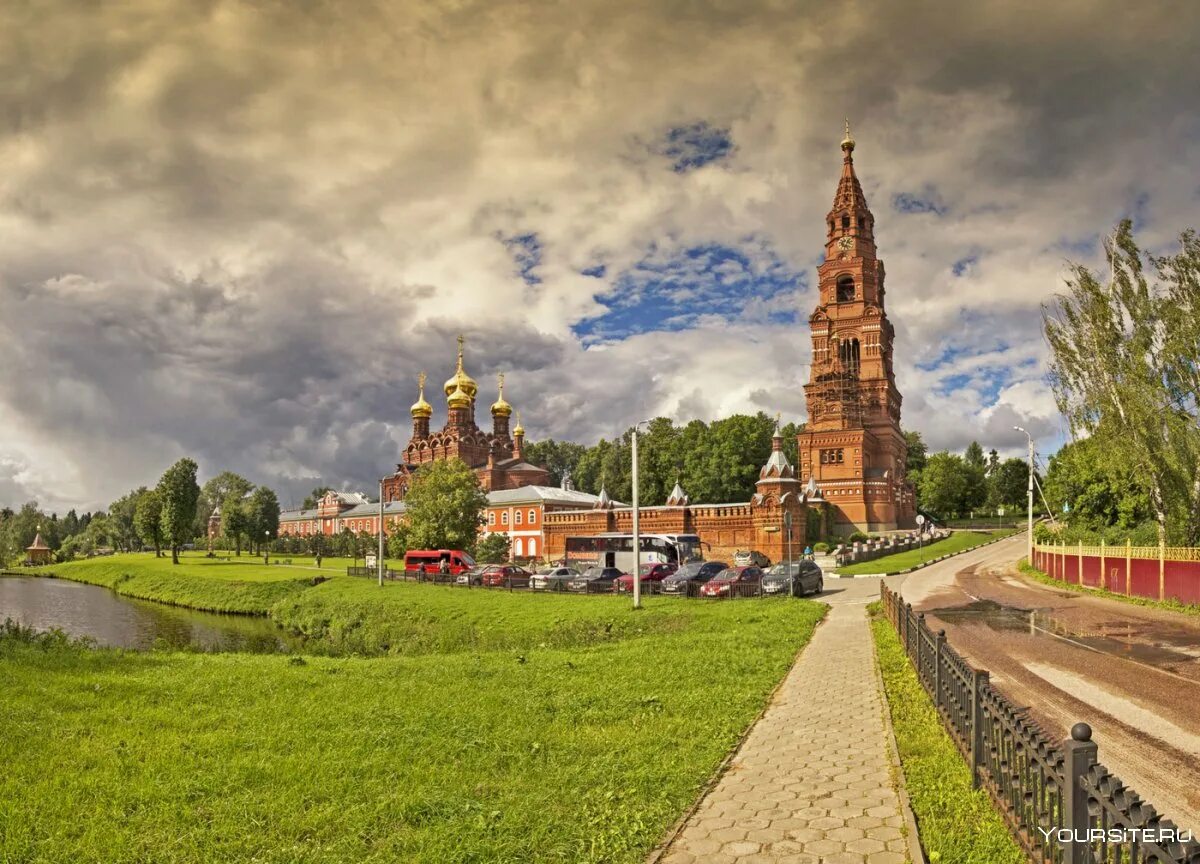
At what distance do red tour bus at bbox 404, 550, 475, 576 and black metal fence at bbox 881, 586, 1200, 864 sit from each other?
4076 centimetres

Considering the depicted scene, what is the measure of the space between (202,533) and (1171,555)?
452 feet

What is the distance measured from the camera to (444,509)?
1986 inches

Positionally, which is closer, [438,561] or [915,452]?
[438,561]

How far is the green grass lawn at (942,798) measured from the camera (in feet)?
19.4

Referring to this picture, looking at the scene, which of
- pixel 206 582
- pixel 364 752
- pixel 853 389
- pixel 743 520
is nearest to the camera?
pixel 364 752

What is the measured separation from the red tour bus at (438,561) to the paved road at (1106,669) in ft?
92.7

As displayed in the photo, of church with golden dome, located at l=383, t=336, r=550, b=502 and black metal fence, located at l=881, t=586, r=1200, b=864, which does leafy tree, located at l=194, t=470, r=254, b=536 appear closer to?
church with golden dome, located at l=383, t=336, r=550, b=502

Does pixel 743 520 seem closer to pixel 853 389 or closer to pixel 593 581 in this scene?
pixel 593 581

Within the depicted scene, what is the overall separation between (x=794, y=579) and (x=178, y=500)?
6731 cm

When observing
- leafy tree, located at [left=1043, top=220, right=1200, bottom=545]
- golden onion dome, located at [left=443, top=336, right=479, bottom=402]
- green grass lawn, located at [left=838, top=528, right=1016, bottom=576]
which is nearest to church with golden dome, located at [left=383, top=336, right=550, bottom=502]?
golden onion dome, located at [left=443, top=336, right=479, bottom=402]

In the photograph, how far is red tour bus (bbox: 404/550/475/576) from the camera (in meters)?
47.3

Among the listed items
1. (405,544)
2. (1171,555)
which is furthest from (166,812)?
(405,544)

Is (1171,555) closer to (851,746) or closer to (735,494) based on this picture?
(851,746)

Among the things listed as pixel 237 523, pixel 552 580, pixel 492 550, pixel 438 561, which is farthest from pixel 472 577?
pixel 237 523
